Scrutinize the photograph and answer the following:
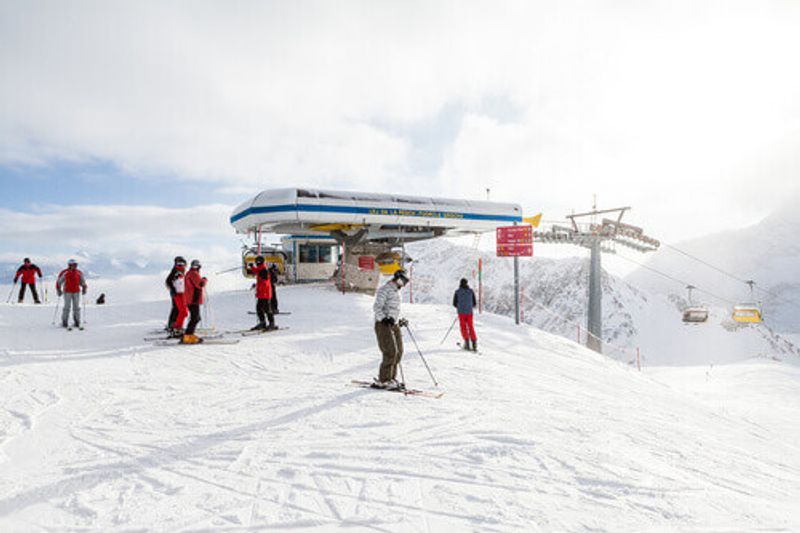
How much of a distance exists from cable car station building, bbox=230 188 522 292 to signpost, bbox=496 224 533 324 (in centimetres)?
330

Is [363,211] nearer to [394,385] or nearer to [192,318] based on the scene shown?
[192,318]

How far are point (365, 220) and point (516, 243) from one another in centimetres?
673

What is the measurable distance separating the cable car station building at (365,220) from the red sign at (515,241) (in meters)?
3.29

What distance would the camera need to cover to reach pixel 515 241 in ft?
60.7

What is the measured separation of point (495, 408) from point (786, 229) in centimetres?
17881

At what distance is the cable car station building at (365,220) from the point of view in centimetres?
1847

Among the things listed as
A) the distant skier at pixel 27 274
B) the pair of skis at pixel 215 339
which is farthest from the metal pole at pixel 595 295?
the distant skier at pixel 27 274

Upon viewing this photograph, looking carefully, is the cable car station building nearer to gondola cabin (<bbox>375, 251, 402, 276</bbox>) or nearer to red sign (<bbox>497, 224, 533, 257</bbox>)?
gondola cabin (<bbox>375, 251, 402, 276</bbox>)

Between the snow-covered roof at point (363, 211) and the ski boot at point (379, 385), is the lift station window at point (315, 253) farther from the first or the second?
the ski boot at point (379, 385)

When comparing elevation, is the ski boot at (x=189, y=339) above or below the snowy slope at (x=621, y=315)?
above

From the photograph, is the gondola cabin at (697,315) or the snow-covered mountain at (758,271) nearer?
the gondola cabin at (697,315)

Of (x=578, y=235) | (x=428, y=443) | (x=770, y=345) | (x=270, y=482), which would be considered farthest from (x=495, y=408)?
(x=770, y=345)

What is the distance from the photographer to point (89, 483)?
13.5 feet

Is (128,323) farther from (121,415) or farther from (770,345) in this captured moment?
(770,345)
